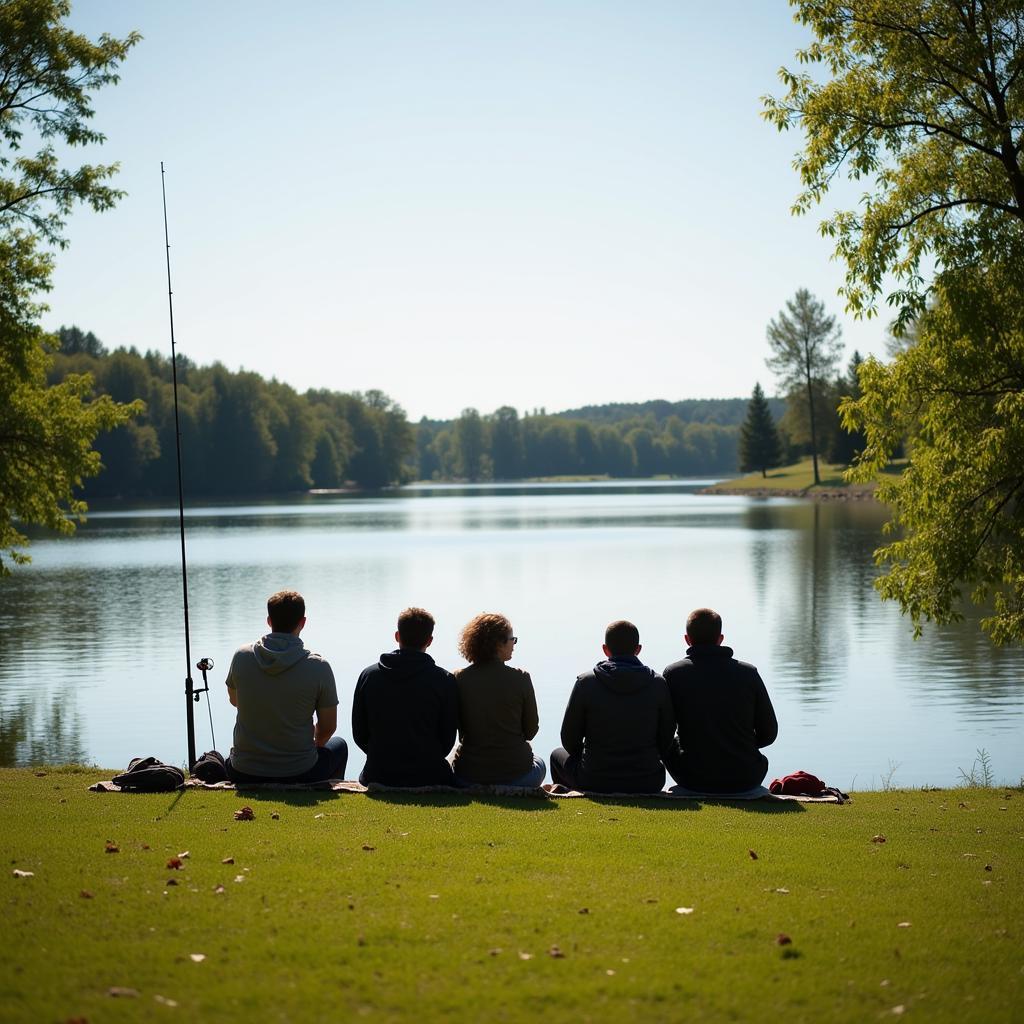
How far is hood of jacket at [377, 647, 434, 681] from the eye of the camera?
7449 millimetres

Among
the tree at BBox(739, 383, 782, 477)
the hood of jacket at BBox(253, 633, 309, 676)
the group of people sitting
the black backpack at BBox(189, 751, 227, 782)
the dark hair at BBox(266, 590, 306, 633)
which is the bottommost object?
the black backpack at BBox(189, 751, 227, 782)

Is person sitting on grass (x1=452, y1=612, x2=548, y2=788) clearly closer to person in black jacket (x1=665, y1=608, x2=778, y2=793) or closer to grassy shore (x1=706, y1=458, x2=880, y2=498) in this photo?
person in black jacket (x1=665, y1=608, x2=778, y2=793)

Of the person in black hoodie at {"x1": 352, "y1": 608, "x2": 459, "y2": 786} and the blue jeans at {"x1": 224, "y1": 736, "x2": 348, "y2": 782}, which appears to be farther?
the blue jeans at {"x1": 224, "y1": 736, "x2": 348, "y2": 782}

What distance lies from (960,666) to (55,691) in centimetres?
1429

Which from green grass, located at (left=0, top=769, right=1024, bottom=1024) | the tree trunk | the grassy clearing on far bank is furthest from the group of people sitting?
the tree trunk

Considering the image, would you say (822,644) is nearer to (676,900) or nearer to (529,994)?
(676,900)

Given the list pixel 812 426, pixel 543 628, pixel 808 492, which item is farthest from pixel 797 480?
pixel 543 628

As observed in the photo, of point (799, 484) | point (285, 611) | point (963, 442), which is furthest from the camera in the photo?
point (799, 484)

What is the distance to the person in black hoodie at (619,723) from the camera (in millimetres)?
7449

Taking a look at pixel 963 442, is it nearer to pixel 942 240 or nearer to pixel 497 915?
pixel 942 240

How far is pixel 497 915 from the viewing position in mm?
4715

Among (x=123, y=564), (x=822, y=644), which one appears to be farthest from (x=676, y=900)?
(x=123, y=564)

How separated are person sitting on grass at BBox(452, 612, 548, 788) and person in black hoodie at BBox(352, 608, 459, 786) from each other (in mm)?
131

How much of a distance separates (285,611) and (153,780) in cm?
169
